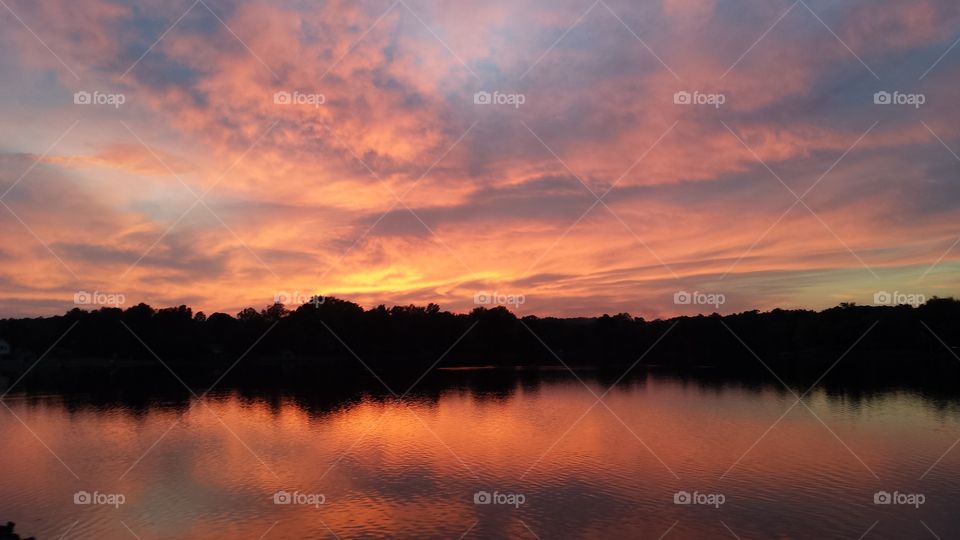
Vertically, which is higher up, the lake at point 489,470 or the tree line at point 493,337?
the tree line at point 493,337

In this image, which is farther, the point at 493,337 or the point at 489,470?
the point at 493,337

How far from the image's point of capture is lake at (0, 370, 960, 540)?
2656cm

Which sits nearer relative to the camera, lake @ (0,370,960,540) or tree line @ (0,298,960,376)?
lake @ (0,370,960,540)

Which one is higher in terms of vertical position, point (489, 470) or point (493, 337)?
point (493, 337)

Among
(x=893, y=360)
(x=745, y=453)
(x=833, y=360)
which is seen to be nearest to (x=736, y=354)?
(x=833, y=360)

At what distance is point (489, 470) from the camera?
3619 cm

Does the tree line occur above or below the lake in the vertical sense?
above

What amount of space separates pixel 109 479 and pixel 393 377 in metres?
74.5

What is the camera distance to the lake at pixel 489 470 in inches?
1046

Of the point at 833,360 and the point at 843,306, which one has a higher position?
the point at 843,306

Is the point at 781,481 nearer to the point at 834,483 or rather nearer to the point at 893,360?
the point at 834,483

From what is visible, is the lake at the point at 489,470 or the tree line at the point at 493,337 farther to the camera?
the tree line at the point at 493,337

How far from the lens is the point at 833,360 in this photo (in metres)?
133

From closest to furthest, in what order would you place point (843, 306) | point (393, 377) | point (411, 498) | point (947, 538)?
point (947, 538) < point (411, 498) < point (393, 377) < point (843, 306)
